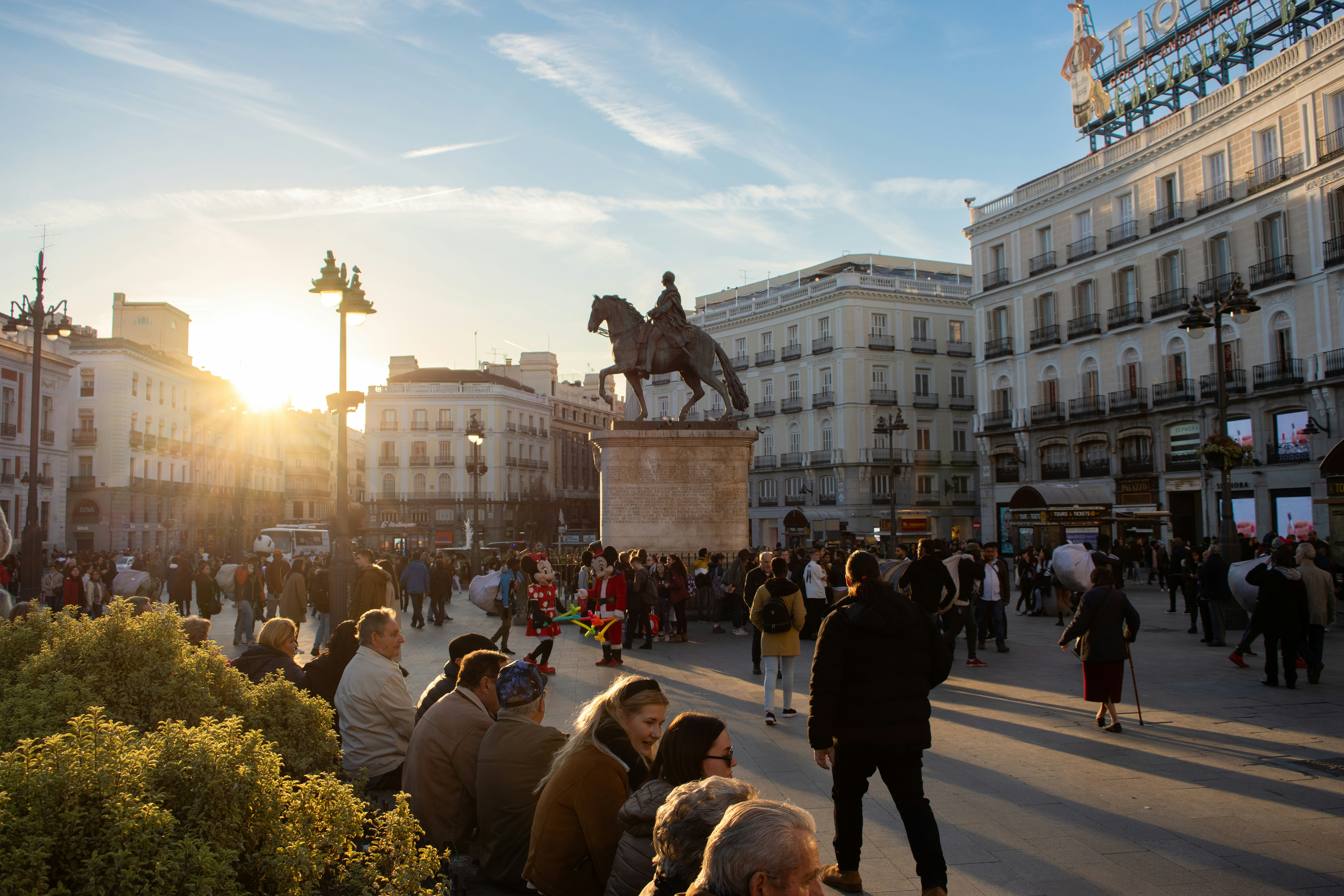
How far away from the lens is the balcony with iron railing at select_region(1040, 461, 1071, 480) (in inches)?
1528

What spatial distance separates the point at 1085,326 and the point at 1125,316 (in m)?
1.97

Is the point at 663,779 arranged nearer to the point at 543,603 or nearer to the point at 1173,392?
the point at 543,603

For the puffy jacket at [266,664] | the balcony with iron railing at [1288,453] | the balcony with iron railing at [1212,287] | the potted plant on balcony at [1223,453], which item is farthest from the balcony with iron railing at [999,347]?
the puffy jacket at [266,664]

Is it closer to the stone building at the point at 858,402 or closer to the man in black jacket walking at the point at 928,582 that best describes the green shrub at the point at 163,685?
the man in black jacket walking at the point at 928,582

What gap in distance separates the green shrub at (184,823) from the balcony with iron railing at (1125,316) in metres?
38.9

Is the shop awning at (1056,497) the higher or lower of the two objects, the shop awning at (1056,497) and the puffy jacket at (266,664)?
the higher

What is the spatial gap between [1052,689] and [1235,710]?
184 centimetres

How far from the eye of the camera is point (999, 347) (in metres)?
42.8

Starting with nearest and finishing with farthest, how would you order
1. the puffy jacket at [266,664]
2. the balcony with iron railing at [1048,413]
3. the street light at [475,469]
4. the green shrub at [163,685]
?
the green shrub at [163,685], the puffy jacket at [266,664], the street light at [475,469], the balcony with iron railing at [1048,413]

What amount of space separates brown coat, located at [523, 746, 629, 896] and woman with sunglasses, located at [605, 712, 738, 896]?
88mm

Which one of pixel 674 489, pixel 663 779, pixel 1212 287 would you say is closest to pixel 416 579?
pixel 674 489

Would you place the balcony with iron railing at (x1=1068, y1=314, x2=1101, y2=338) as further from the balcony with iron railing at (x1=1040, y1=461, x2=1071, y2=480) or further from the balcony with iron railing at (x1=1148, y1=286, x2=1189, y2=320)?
the balcony with iron railing at (x1=1040, y1=461, x2=1071, y2=480)

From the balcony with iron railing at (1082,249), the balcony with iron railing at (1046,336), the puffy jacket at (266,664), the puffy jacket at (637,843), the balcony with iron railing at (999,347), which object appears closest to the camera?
the puffy jacket at (637,843)

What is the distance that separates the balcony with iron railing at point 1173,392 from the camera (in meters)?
33.4
